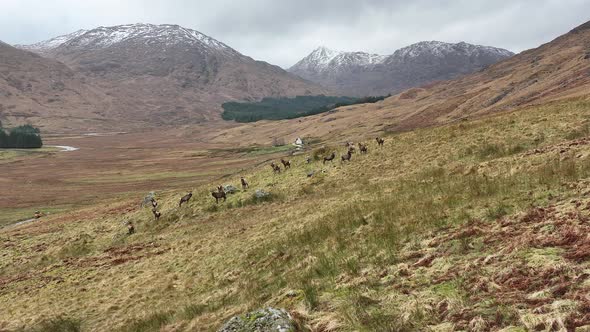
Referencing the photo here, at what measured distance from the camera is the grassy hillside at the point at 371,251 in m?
9.51

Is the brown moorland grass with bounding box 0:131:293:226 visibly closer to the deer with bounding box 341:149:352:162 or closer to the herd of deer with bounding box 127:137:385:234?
the herd of deer with bounding box 127:137:385:234

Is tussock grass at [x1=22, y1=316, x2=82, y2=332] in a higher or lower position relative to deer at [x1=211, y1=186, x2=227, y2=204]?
lower

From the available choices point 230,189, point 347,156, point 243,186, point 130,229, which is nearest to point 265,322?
point 130,229

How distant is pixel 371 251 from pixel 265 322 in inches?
243

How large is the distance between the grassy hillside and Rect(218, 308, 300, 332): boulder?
74 centimetres

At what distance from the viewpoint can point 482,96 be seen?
9956 centimetres

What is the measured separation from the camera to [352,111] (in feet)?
591

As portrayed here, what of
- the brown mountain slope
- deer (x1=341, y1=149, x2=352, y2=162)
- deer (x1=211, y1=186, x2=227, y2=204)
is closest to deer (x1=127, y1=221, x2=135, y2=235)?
deer (x1=211, y1=186, x2=227, y2=204)

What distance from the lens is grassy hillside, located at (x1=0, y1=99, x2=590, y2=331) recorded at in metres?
9.51

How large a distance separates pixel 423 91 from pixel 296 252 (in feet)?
604

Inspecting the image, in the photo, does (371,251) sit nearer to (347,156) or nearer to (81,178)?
(347,156)

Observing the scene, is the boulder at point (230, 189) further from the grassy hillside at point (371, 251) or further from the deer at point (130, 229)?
the deer at point (130, 229)

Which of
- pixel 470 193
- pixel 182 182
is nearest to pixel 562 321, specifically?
pixel 470 193

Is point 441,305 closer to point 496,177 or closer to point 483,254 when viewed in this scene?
point 483,254
